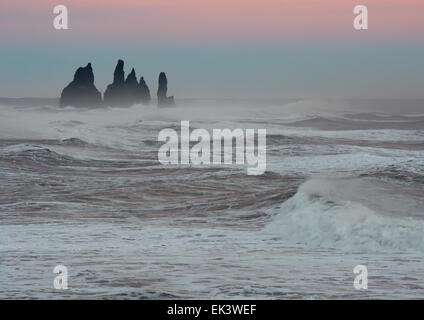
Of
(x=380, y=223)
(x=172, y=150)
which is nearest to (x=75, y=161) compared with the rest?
(x=172, y=150)

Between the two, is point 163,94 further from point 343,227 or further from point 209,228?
point 343,227

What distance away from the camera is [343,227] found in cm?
1239

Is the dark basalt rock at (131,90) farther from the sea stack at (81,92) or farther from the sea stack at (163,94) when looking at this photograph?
the sea stack at (81,92)

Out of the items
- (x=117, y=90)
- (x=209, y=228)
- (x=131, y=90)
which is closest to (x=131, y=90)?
(x=131, y=90)

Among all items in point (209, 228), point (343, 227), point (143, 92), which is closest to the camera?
point (343, 227)

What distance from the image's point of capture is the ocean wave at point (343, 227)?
1143cm

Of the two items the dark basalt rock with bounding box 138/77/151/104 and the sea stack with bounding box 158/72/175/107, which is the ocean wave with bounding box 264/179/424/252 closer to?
the sea stack with bounding box 158/72/175/107

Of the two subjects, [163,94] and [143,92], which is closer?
[163,94]

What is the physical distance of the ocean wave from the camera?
37.5 feet

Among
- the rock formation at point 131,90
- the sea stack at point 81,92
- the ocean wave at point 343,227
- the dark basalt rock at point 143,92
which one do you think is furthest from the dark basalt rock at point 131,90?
the ocean wave at point 343,227

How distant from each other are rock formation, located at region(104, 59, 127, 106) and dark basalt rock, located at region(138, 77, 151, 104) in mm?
3906

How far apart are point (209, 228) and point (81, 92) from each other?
77.7 m

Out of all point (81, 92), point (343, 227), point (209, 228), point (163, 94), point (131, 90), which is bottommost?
point (209, 228)
